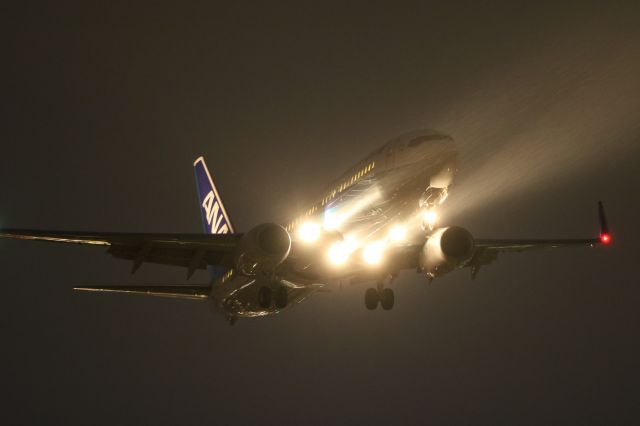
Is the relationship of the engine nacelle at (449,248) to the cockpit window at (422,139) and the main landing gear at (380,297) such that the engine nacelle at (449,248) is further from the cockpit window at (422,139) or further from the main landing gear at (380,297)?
the main landing gear at (380,297)

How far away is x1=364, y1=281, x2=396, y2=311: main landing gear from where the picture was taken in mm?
33500

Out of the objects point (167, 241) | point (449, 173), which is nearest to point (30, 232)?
point (167, 241)

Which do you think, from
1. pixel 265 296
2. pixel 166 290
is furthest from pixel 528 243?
pixel 166 290

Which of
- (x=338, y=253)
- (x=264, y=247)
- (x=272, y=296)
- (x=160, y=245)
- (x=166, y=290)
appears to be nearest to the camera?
(x=264, y=247)

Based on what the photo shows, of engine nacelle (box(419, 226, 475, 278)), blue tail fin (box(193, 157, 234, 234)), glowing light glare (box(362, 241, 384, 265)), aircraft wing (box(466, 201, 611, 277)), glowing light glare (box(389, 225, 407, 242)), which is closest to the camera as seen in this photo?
glowing light glare (box(389, 225, 407, 242))

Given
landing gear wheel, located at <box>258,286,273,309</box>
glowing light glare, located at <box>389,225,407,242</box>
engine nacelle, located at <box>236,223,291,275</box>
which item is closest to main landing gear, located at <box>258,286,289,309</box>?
landing gear wheel, located at <box>258,286,273,309</box>

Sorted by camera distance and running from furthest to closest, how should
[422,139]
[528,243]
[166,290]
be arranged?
[528,243] < [166,290] < [422,139]

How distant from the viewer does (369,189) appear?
2728 centimetres

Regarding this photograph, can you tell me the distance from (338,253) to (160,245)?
253 inches

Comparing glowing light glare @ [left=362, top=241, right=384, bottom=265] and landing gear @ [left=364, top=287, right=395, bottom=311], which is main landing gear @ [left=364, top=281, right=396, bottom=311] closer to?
landing gear @ [left=364, top=287, right=395, bottom=311]

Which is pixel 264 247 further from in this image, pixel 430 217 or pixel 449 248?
pixel 449 248

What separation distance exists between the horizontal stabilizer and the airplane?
0.16ft

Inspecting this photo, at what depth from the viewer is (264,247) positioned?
26656mm

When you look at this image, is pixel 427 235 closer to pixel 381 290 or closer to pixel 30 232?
pixel 381 290
